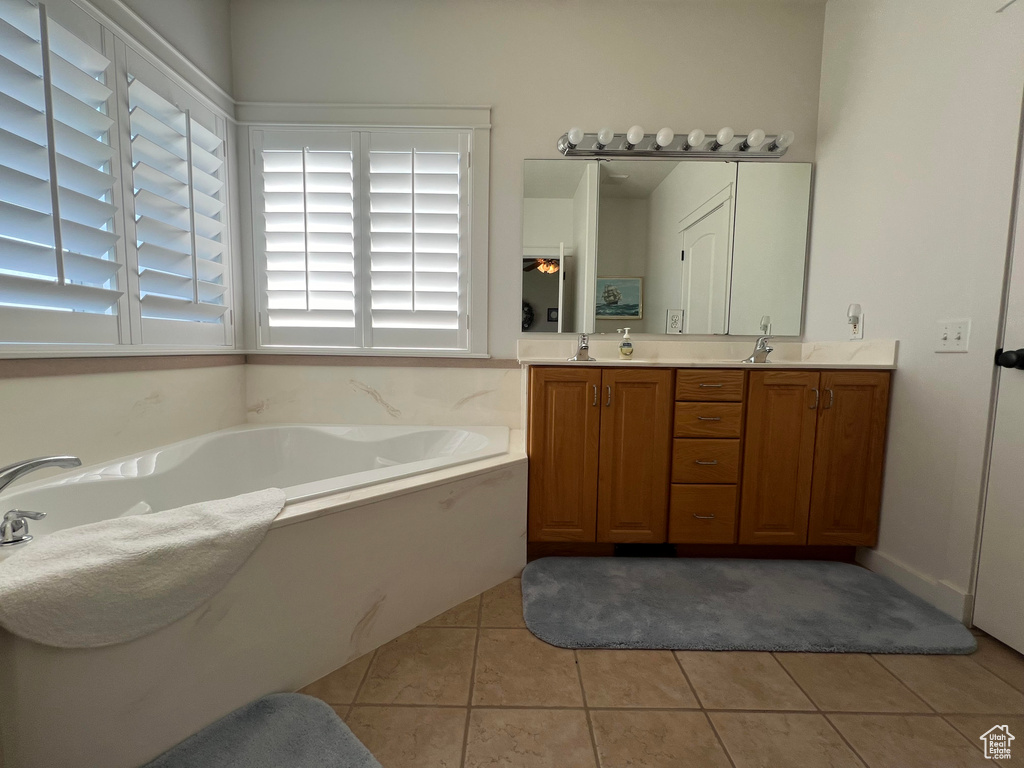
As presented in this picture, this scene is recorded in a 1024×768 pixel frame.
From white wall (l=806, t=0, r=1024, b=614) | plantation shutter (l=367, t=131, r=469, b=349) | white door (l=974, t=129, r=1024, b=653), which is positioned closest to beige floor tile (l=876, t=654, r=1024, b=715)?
white door (l=974, t=129, r=1024, b=653)

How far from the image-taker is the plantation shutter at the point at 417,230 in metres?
2.19

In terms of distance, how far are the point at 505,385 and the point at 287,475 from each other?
113cm

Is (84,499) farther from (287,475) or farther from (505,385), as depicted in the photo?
(505,385)

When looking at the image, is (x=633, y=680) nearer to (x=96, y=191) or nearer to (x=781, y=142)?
(x=96, y=191)

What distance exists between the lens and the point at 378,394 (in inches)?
90.9

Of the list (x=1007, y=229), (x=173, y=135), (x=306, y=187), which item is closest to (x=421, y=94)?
(x=306, y=187)

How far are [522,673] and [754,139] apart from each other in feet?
7.96

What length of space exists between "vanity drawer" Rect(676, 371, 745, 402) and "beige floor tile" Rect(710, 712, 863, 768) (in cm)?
106

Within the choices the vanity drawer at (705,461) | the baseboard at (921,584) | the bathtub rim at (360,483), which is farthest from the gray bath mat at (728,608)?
the bathtub rim at (360,483)

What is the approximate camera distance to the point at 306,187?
2.19 metres

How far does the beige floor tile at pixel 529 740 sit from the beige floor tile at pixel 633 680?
4.0 inches

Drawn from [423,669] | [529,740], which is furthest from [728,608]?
[423,669]

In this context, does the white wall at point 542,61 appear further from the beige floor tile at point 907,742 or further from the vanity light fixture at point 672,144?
the beige floor tile at point 907,742

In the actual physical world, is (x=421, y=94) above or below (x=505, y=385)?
above
